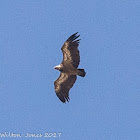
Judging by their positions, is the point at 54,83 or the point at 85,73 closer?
the point at 85,73

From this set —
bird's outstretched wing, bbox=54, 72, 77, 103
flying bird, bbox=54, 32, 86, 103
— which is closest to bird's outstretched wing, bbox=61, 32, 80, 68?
flying bird, bbox=54, 32, 86, 103

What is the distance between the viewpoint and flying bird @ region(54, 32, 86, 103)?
26656 millimetres

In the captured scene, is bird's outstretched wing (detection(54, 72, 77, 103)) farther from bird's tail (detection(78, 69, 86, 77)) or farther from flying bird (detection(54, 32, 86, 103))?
bird's tail (detection(78, 69, 86, 77))

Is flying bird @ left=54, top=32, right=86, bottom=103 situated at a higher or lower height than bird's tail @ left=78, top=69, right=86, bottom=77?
higher

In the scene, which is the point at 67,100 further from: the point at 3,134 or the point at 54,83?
the point at 3,134

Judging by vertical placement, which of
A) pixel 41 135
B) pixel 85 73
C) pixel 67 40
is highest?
pixel 67 40

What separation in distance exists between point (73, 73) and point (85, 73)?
3.27 ft

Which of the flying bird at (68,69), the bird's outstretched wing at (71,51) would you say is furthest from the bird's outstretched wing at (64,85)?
the bird's outstretched wing at (71,51)

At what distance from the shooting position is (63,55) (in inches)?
1079

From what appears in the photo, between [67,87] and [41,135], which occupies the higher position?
[67,87]

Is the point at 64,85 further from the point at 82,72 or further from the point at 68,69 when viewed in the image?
the point at 82,72

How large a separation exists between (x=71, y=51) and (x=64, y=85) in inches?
107

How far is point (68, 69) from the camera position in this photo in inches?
1079

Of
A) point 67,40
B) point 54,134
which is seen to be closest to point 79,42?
point 67,40
